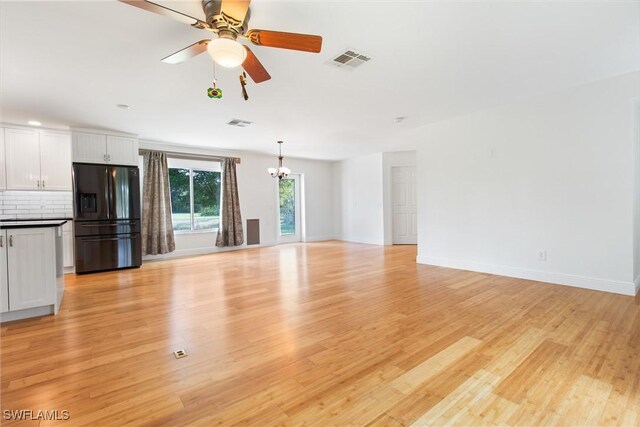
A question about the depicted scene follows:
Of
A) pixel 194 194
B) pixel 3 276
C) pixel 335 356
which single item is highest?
pixel 194 194

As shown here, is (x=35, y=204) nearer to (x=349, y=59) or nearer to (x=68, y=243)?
(x=68, y=243)

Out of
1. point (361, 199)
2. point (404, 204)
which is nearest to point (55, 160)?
point (361, 199)

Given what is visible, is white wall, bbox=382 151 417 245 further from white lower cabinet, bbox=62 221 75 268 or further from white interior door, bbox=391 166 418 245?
white lower cabinet, bbox=62 221 75 268

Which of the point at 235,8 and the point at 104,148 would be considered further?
the point at 104,148

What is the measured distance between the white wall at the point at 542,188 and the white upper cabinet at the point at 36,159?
671 cm

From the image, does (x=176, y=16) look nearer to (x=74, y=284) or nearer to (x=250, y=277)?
(x=250, y=277)

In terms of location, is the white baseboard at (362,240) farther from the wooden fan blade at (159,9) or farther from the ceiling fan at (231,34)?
the wooden fan blade at (159,9)

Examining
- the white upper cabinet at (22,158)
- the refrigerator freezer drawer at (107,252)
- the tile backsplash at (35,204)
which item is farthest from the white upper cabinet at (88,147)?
the refrigerator freezer drawer at (107,252)

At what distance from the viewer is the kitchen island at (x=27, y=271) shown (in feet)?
9.33

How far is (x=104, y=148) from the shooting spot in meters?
5.40

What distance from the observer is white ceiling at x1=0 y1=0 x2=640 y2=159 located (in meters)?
2.24

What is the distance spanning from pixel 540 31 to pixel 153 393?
4.04 metres

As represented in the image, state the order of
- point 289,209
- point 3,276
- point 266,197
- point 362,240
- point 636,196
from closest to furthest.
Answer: point 3,276 → point 636,196 → point 266,197 → point 362,240 → point 289,209

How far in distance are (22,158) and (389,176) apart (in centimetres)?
792
